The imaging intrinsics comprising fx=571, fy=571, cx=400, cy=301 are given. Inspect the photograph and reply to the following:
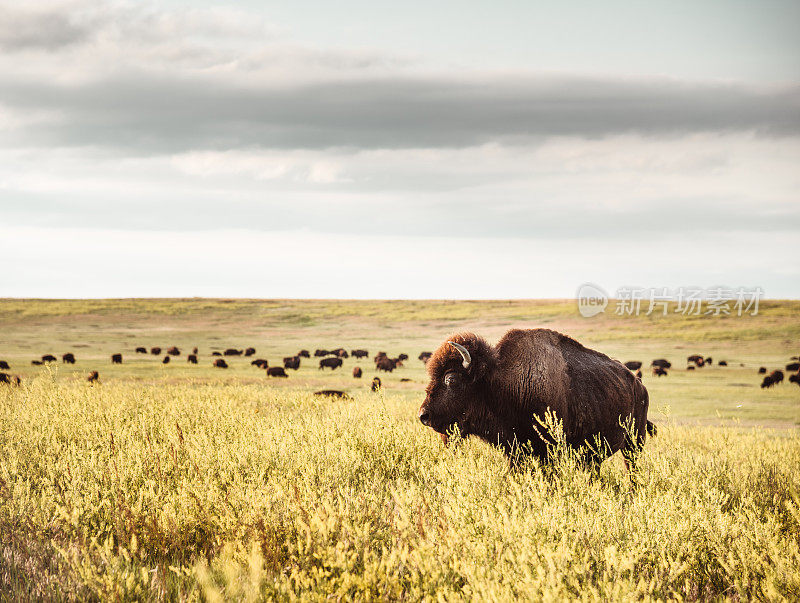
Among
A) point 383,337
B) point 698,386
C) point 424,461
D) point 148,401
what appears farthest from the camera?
point 383,337

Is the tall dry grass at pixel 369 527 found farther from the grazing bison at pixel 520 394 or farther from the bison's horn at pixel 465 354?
the bison's horn at pixel 465 354

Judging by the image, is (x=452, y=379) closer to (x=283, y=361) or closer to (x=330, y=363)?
(x=330, y=363)

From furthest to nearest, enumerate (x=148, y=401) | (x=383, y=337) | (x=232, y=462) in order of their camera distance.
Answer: (x=383, y=337) < (x=148, y=401) < (x=232, y=462)

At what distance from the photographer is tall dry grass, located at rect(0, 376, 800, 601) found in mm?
3686

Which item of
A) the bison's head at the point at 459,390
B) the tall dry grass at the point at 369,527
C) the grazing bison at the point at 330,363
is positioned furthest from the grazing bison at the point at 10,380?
the grazing bison at the point at 330,363

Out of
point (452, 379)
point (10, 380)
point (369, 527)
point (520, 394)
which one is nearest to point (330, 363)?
point (10, 380)

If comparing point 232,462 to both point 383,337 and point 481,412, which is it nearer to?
point 481,412

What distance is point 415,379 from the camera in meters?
32.2

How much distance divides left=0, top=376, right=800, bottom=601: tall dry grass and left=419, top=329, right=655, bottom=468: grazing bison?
437 mm

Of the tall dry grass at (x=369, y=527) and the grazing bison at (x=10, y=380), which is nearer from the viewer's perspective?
the tall dry grass at (x=369, y=527)

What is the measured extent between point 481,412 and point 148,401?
8493 millimetres

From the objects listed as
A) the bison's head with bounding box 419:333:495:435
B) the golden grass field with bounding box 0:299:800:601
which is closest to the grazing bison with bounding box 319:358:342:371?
the golden grass field with bounding box 0:299:800:601

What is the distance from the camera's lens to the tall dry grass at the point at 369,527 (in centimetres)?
369

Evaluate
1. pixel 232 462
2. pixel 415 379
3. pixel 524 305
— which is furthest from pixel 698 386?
pixel 524 305
